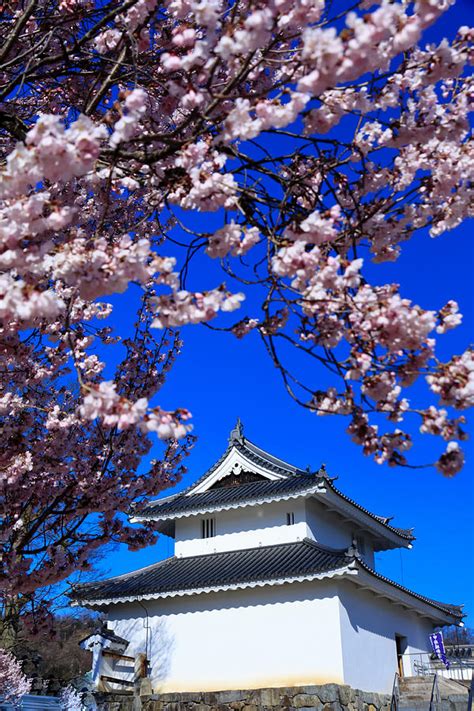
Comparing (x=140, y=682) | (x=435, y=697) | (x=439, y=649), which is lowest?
(x=435, y=697)

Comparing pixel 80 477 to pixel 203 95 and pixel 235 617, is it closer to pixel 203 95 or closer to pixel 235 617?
pixel 203 95

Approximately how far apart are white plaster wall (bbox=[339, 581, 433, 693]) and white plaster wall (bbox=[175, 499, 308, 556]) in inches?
97.4

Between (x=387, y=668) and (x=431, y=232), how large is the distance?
17714 millimetres

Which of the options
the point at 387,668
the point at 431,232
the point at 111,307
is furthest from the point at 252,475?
the point at 431,232

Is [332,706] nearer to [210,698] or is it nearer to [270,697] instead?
[270,697]

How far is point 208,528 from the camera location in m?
21.6

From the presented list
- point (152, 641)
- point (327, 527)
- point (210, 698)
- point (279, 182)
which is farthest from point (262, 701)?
point (279, 182)

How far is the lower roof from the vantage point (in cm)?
1691

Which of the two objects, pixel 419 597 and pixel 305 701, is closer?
pixel 305 701

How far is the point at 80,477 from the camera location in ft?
23.9

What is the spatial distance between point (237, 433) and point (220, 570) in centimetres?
547

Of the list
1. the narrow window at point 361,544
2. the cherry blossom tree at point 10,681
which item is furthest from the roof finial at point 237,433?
the cherry blossom tree at point 10,681

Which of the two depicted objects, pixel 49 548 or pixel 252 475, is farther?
pixel 252 475

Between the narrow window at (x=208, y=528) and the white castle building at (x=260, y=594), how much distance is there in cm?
4
